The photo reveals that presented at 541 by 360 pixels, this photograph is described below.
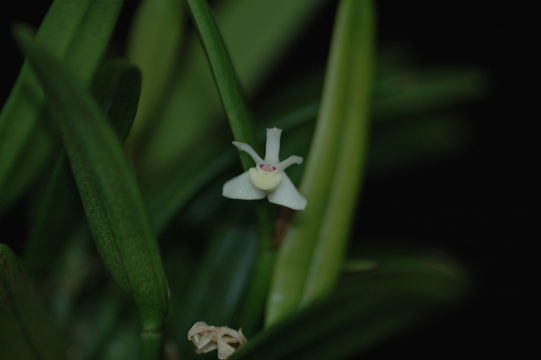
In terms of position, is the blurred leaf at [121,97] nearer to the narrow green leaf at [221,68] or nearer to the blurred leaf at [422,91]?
the narrow green leaf at [221,68]

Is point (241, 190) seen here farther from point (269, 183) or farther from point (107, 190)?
point (107, 190)

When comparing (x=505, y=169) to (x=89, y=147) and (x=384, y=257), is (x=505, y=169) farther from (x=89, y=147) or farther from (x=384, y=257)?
→ (x=89, y=147)

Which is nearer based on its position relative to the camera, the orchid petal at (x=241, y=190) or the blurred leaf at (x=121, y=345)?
the orchid petal at (x=241, y=190)

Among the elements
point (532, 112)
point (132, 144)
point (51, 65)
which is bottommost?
point (51, 65)

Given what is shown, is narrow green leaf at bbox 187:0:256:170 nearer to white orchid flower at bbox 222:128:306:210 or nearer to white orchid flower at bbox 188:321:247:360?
white orchid flower at bbox 222:128:306:210

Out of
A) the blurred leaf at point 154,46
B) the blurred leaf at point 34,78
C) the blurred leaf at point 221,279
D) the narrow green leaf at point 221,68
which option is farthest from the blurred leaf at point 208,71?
the narrow green leaf at point 221,68

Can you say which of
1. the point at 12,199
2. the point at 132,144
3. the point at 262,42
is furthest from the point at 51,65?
the point at 262,42

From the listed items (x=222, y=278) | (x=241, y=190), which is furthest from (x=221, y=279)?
(x=241, y=190)
